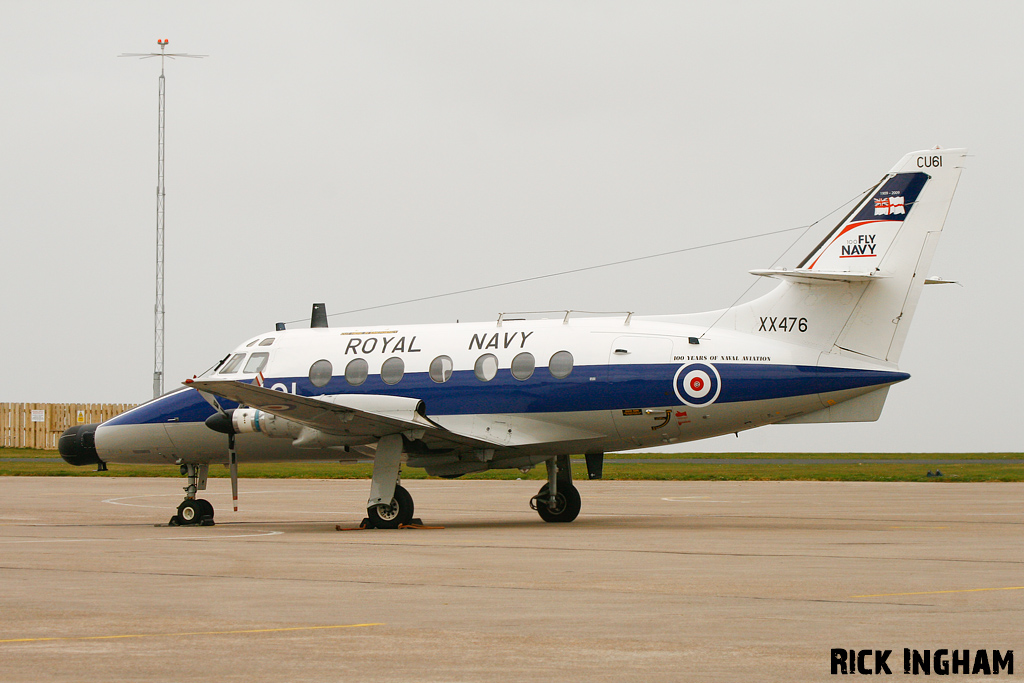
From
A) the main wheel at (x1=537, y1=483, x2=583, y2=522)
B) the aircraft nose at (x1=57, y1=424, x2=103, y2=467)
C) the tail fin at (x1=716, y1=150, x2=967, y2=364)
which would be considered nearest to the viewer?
the tail fin at (x1=716, y1=150, x2=967, y2=364)

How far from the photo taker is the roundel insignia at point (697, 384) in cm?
2105

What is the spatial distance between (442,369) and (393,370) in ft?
3.48

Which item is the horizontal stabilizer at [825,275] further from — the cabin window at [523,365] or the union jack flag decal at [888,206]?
the cabin window at [523,365]

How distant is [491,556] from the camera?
16.0 m

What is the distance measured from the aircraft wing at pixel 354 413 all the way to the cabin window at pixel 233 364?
345cm

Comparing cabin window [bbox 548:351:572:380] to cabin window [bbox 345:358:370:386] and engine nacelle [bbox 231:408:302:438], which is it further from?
engine nacelle [bbox 231:408:302:438]

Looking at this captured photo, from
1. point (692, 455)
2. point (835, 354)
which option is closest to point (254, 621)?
point (835, 354)

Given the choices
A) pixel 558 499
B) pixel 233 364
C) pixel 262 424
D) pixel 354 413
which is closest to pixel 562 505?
pixel 558 499

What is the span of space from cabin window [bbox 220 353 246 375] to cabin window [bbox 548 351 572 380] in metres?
7.18

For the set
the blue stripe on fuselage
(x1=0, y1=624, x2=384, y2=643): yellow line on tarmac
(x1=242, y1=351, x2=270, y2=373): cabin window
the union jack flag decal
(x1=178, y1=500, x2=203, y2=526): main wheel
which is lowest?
(x1=178, y1=500, x2=203, y2=526): main wheel

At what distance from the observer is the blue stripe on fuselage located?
20.8m

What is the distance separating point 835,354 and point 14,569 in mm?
13921

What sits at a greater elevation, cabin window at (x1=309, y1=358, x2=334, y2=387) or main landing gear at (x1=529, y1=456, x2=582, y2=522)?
cabin window at (x1=309, y1=358, x2=334, y2=387)

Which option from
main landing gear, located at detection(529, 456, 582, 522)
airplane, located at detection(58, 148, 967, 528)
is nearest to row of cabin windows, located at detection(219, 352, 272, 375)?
airplane, located at detection(58, 148, 967, 528)
